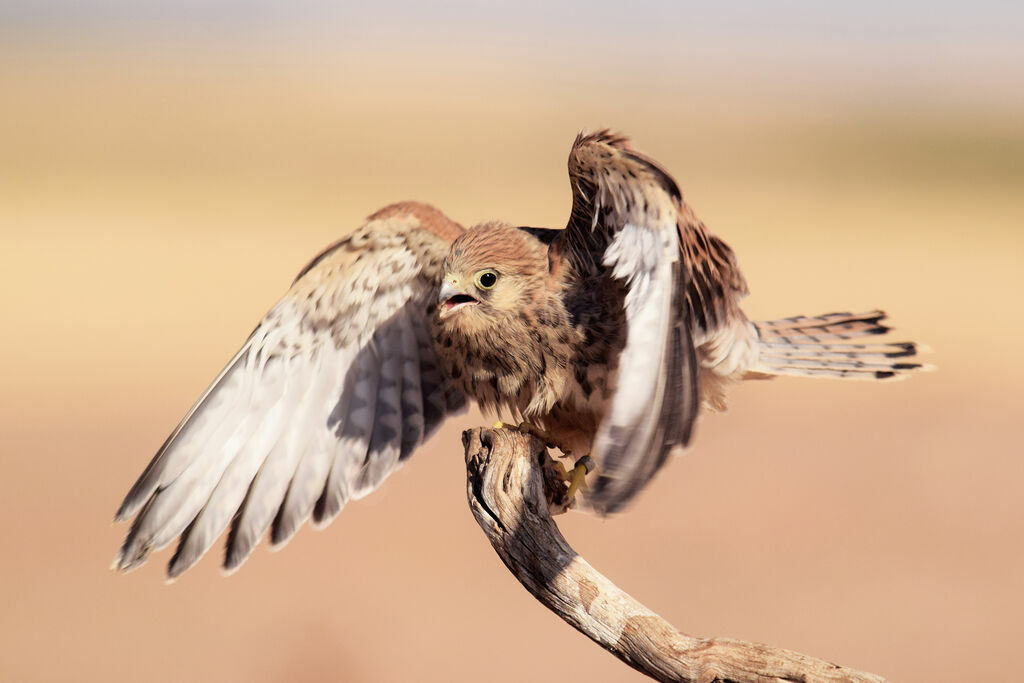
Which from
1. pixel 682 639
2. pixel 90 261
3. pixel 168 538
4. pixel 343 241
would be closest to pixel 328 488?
pixel 168 538

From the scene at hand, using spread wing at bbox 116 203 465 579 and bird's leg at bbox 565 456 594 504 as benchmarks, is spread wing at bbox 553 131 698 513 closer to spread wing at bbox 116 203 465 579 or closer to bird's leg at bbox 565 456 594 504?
bird's leg at bbox 565 456 594 504

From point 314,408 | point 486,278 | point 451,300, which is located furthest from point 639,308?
point 314,408

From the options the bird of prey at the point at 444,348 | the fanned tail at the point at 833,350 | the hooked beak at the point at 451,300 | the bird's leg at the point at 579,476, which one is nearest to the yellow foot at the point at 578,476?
the bird's leg at the point at 579,476

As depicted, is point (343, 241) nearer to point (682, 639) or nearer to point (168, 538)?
point (168, 538)

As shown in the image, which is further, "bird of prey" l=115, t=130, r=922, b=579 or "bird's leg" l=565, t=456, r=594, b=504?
"bird's leg" l=565, t=456, r=594, b=504

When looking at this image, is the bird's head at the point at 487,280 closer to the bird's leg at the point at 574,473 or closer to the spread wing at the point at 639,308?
the spread wing at the point at 639,308

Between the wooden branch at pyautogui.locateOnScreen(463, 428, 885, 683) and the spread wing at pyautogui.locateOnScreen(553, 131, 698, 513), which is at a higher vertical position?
the spread wing at pyautogui.locateOnScreen(553, 131, 698, 513)

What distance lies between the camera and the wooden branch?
10.2 feet

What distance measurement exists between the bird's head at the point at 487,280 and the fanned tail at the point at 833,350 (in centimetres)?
115

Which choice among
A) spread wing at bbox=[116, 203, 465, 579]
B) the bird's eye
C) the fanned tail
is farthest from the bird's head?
the fanned tail

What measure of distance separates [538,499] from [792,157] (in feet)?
139

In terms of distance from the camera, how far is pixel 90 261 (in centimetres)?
2408

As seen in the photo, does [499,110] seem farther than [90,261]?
Yes

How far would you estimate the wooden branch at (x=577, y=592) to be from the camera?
3.11 metres
